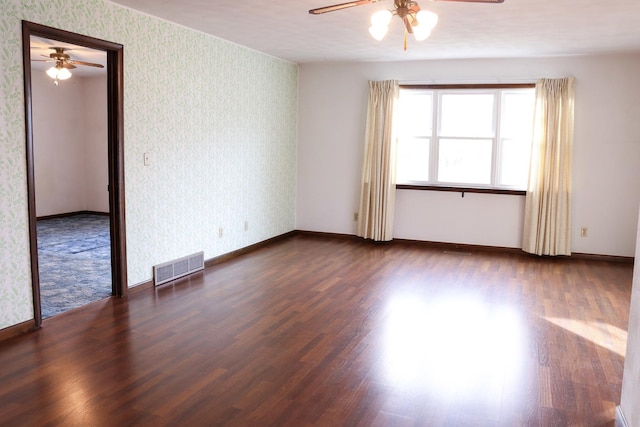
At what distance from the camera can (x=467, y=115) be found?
266 inches

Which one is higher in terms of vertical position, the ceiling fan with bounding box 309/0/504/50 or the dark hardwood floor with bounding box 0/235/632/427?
the ceiling fan with bounding box 309/0/504/50

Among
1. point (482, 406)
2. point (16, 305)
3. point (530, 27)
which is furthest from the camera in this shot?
point (530, 27)

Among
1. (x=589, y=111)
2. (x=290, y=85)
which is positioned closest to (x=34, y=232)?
(x=290, y=85)

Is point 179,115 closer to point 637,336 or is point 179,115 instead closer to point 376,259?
point 376,259

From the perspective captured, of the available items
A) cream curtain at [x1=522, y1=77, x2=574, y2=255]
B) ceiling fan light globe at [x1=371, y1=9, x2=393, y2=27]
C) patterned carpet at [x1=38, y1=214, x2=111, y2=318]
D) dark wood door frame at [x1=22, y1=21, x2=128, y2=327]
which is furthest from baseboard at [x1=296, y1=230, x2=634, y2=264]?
ceiling fan light globe at [x1=371, y1=9, x2=393, y2=27]

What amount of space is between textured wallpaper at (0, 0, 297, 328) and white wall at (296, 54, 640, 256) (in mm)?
432

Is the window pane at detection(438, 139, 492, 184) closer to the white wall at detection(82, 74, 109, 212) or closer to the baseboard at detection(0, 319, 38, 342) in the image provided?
the baseboard at detection(0, 319, 38, 342)

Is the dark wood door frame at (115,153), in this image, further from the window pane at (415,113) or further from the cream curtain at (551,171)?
the cream curtain at (551,171)

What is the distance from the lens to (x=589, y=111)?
6.23 m

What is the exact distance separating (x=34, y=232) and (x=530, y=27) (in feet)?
14.6

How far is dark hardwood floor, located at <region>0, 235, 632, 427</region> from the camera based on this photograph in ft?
8.70

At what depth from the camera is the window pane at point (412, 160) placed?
702 centimetres

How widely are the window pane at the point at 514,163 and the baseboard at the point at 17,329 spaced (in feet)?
17.9

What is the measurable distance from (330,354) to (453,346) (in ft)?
2.84
